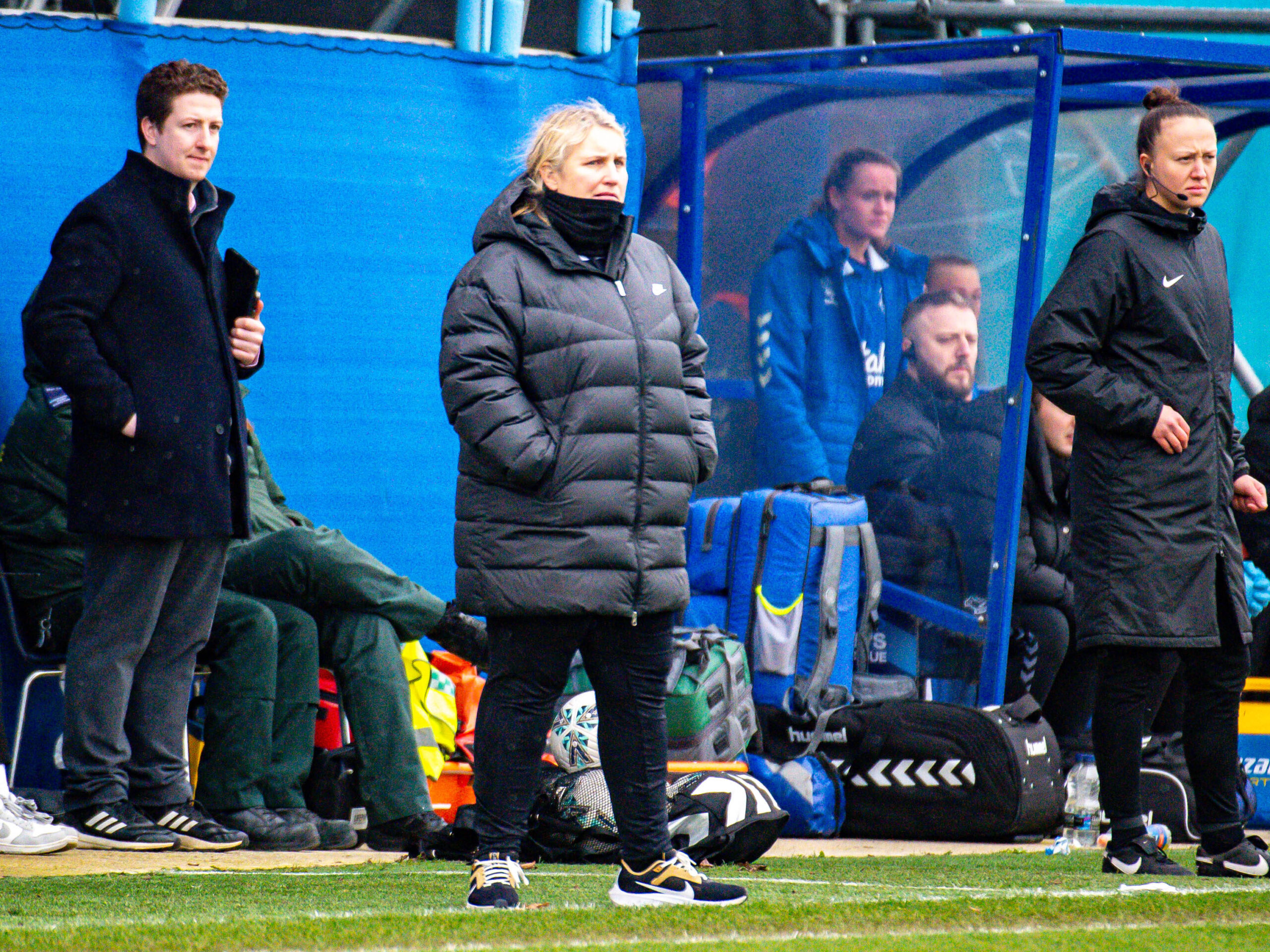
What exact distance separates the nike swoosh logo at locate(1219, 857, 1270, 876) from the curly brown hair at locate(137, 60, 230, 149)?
303 cm

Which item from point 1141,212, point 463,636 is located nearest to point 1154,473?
point 1141,212

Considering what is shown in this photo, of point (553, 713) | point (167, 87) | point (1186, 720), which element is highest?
point (167, 87)

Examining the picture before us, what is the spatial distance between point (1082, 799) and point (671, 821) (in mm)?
2112

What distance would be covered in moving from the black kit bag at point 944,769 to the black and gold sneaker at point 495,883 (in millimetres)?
2559

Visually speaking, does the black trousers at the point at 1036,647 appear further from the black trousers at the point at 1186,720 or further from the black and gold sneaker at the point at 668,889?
the black and gold sneaker at the point at 668,889

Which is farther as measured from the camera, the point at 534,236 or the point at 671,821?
the point at 671,821

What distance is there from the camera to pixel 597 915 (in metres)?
3.54

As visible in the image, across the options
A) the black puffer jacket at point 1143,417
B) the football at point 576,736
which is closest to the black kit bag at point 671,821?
the football at point 576,736

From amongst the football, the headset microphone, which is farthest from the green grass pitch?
the headset microphone

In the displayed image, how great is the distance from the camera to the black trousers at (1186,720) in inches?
180

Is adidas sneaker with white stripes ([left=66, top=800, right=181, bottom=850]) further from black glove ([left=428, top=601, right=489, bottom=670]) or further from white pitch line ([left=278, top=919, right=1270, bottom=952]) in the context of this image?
white pitch line ([left=278, top=919, right=1270, bottom=952])

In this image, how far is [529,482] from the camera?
3.73 meters

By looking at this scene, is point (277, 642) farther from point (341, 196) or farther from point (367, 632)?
point (341, 196)

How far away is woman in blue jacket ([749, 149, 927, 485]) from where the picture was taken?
7.02 metres
